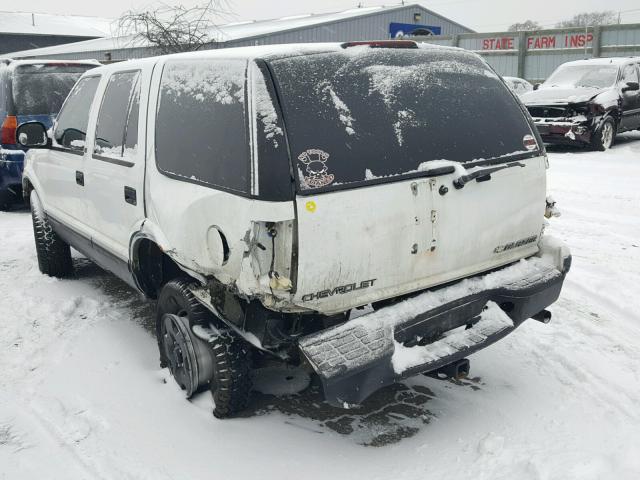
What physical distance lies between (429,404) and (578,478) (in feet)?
3.16

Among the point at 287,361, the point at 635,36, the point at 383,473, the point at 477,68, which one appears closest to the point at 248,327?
Result: the point at 287,361

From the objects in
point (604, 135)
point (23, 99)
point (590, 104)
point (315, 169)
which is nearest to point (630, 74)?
point (604, 135)

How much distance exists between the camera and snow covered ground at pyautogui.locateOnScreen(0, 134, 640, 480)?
120 inches

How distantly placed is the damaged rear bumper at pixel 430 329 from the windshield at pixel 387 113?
26.2 inches

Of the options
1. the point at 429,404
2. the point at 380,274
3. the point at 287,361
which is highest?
the point at 380,274

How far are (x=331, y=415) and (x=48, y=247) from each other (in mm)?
3520

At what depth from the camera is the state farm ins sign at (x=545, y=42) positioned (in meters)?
20.5

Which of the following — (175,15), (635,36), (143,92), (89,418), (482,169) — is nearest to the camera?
(482,169)

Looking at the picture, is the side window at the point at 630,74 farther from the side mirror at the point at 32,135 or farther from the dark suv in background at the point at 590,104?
the side mirror at the point at 32,135

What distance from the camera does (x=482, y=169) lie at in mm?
3293

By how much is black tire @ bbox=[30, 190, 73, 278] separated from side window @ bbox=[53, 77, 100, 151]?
94 centimetres

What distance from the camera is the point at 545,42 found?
69.9 ft

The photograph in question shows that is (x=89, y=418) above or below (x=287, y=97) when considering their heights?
below

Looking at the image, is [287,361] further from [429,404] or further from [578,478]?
[578,478]
